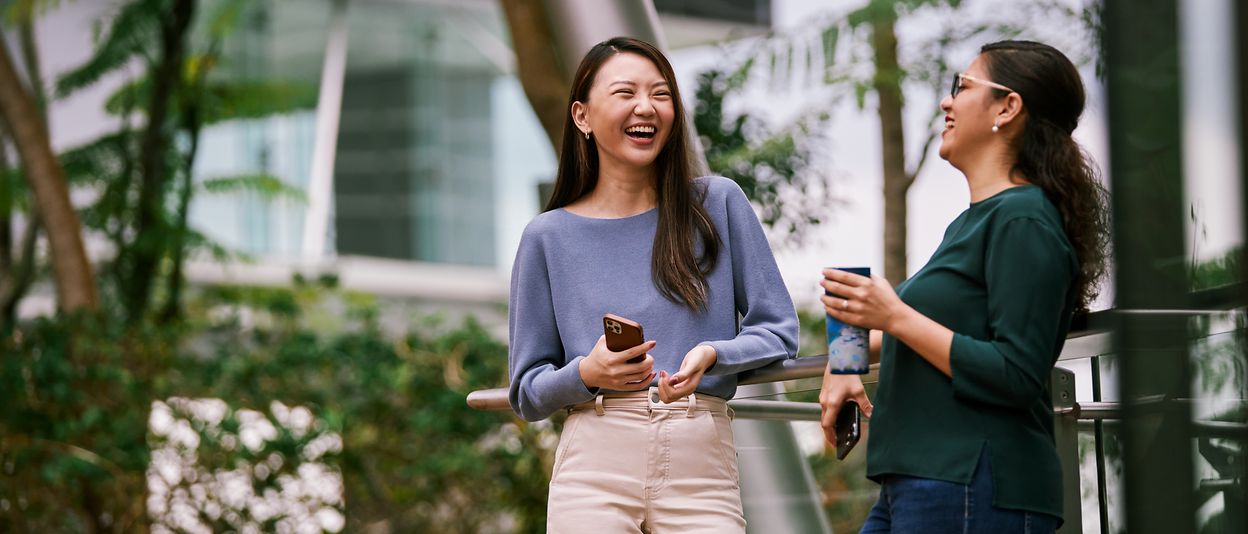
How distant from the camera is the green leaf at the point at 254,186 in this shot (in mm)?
9734

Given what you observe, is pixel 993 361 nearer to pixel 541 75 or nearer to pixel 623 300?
pixel 623 300

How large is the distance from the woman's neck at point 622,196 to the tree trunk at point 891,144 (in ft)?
12.2

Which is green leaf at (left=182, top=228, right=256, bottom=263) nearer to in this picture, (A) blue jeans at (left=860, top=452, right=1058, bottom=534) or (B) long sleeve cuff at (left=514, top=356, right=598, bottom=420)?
(B) long sleeve cuff at (left=514, top=356, right=598, bottom=420)

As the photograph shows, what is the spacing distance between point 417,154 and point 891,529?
1434 centimetres

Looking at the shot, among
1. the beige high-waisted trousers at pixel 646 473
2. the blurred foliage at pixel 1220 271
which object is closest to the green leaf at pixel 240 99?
the beige high-waisted trousers at pixel 646 473

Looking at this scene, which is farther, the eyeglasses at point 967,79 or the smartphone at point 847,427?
Answer: the smartphone at point 847,427

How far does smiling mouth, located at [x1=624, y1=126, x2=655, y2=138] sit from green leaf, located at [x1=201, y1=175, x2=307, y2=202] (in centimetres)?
762

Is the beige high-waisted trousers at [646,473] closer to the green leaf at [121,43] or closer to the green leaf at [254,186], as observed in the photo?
the green leaf at [121,43]

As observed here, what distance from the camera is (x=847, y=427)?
2.40 m

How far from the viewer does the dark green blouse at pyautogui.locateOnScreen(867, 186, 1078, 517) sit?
6.70 feet

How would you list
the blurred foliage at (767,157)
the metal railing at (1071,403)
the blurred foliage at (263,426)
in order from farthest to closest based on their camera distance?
the blurred foliage at (263,426) < the blurred foliage at (767,157) < the metal railing at (1071,403)

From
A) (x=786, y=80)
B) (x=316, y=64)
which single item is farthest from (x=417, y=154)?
(x=786, y=80)

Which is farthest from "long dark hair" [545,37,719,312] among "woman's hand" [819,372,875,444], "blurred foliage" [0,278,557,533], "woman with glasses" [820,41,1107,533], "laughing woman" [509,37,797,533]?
"blurred foliage" [0,278,557,533]

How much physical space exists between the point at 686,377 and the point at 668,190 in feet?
1.20
